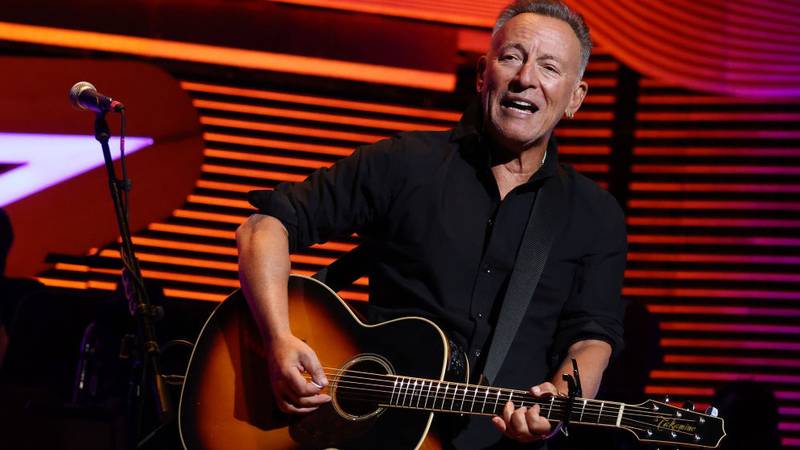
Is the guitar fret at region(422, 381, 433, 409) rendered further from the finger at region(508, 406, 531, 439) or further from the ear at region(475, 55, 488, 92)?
the ear at region(475, 55, 488, 92)

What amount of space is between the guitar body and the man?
120 millimetres

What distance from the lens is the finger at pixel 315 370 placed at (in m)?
3.04

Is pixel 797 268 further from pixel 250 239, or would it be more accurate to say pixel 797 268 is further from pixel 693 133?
pixel 250 239

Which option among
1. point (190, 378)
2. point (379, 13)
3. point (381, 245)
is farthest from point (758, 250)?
point (190, 378)

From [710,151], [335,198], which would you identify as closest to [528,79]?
[335,198]

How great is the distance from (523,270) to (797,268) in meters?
4.95

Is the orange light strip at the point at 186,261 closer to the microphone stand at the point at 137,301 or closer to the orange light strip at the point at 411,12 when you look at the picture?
the orange light strip at the point at 411,12

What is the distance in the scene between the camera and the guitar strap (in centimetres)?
316

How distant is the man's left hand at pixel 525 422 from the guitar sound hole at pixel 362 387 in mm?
382

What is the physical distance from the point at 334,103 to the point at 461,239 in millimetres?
4580

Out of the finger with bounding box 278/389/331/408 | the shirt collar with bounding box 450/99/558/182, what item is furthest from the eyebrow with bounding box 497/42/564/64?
the finger with bounding box 278/389/331/408

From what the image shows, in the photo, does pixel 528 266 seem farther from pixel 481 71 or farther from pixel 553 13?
pixel 553 13

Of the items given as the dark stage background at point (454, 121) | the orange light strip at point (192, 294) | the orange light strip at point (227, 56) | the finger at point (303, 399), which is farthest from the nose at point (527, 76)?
the orange light strip at point (192, 294)

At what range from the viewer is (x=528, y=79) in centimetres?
Result: 328
